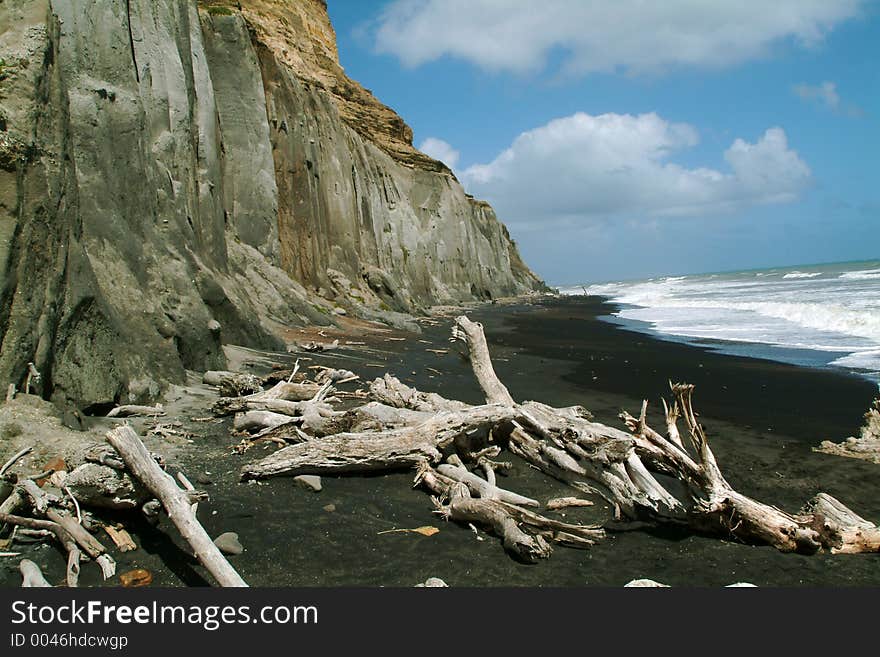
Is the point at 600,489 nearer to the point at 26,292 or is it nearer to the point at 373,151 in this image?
the point at 26,292

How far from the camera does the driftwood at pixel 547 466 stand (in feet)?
16.0

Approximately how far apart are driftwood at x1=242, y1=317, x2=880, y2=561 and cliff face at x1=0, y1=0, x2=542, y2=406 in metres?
2.96

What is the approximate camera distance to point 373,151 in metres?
43.9

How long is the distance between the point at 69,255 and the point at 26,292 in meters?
0.96

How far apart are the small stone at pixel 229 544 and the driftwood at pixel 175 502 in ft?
1.45


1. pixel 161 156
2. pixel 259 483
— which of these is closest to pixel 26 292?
pixel 259 483

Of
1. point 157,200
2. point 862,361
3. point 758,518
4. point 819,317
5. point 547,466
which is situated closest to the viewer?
point 758,518

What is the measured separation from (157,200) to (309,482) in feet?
25.7

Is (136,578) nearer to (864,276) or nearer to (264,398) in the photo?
(264,398)

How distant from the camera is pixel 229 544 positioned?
14.7ft

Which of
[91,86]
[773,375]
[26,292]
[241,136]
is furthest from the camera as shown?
[241,136]

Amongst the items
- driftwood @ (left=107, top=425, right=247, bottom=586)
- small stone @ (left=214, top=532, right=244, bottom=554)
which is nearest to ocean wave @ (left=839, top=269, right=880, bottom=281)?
small stone @ (left=214, top=532, right=244, bottom=554)

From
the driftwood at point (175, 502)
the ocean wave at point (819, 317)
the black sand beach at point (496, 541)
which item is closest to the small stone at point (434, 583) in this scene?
the black sand beach at point (496, 541)

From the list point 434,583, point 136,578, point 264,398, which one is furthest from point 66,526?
point 264,398
